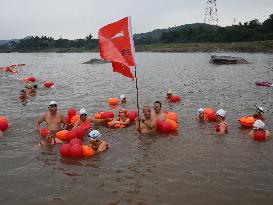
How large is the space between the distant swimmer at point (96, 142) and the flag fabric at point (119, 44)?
211cm

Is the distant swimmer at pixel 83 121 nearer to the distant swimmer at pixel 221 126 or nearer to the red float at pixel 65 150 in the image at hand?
the red float at pixel 65 150

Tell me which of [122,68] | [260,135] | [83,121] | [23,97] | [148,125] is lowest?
[260,135]

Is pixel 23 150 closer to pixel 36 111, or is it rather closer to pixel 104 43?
pixel 104 43

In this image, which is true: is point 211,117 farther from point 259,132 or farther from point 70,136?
point 70,136

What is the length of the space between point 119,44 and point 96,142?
10.7 ft

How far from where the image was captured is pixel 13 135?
563 inches

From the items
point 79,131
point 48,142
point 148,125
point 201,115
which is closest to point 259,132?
point 201,115

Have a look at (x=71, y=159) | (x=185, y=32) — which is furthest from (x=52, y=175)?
(x=185, y=32)

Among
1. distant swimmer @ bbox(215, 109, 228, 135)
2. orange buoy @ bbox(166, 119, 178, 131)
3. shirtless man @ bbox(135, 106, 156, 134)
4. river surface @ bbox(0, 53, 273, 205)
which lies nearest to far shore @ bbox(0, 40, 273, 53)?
river surface @ bbox(0, 53, 273, 205)

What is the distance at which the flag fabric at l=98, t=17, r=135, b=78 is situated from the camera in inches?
440

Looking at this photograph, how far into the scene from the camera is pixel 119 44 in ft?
37.2

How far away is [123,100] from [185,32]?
106 m

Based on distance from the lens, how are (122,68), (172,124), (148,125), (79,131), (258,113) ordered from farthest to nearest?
1. (258,113)
2. (172,124)
3. (148,125)
4. (79,131)
5. (122,68)

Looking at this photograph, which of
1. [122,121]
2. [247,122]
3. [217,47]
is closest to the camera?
[247,122]
